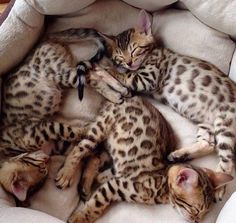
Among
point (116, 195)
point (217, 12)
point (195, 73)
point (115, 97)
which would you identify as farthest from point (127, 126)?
point (217, 12)

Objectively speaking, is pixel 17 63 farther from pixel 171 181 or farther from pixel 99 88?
pixel 171 181

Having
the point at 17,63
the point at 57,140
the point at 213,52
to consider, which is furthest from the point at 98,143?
the point at 213,52

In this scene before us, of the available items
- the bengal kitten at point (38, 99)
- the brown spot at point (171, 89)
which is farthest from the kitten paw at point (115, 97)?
the brown spot at point (171, 89)

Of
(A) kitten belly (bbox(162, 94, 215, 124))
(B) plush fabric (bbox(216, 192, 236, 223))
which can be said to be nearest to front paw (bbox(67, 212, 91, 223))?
(B) plush fabric (bbox(216, 192, 236, 223))

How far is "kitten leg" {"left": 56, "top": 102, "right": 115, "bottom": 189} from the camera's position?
69.5 inches

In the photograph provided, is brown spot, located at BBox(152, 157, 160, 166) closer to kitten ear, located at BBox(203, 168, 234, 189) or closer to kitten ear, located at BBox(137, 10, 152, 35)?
kitten ear, located at BBox(203, 168, 234, 189)

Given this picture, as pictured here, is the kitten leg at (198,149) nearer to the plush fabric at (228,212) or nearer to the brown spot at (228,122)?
the brown spot at (228,122)

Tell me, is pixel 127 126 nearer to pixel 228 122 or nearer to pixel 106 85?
pixel 106 85

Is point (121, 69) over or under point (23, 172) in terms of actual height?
over

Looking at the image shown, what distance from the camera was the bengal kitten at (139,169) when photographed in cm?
162

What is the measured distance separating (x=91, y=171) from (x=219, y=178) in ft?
1.64

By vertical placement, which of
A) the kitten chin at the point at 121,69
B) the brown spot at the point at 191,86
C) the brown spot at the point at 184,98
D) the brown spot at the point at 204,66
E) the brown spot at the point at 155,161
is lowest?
the brown spot at the point at 155,161

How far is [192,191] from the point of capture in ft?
5.32

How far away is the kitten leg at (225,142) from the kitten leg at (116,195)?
0.95ft
